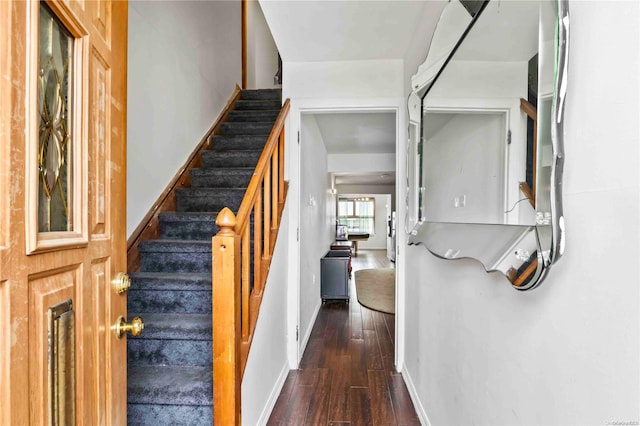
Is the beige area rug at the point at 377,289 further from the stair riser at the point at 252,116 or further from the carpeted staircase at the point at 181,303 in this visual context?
the stair riser at the point at 252,116

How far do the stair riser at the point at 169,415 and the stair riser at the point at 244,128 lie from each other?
2.69m

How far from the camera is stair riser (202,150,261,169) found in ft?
10.2

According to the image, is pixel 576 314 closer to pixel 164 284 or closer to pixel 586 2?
pixel 586 2

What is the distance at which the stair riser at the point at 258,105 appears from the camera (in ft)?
13.2

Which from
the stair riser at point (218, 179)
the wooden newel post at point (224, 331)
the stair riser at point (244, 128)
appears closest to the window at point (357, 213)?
the stair riser at point (244, 128)

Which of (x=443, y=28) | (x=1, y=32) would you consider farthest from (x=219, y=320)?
(x=443, y=28)

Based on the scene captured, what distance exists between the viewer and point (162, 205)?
255 centimetres

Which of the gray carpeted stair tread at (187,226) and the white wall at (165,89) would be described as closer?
the white wall at (165,89)

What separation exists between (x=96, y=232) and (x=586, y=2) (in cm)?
117

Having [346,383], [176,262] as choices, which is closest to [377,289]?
[346,383]

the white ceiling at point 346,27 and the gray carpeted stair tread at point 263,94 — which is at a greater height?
the gray carpeted stair tread at point 263,94

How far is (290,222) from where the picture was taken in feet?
8.57

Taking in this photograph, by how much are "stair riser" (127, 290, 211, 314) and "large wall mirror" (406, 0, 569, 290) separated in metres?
1.37

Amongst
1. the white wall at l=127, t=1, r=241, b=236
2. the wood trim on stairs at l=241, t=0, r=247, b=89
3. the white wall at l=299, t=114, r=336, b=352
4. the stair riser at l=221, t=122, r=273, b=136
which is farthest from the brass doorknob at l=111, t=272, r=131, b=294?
the wood trim on stairs at l=241, t=0, r=247, b=89
